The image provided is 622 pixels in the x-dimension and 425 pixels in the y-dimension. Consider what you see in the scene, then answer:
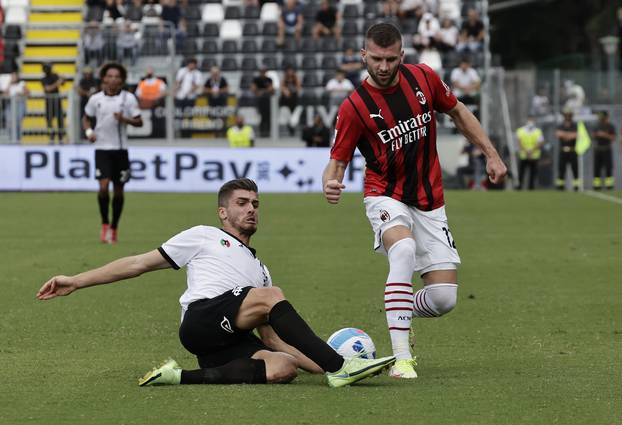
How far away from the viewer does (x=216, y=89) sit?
109ft

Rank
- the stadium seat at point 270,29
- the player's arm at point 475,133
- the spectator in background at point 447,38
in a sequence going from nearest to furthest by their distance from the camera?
the player's arm at point 475,133 < the spectator in background at point 447,38 < the stadium seat at point 270,29

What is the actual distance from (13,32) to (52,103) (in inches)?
257

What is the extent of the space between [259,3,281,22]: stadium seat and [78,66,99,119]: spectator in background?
21.7ft

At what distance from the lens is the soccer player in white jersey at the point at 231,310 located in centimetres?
744

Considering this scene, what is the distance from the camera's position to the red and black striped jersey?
8312 mm

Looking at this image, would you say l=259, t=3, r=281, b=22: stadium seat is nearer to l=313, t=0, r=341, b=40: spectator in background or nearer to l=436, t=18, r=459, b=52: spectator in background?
l=313, t=0, r=341, b=40: spectator in background

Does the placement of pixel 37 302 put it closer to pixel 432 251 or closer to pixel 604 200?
pixel 432 251

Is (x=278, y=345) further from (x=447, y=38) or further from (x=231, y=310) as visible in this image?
(x=447, y=38)

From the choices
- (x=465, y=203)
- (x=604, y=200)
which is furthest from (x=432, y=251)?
(x=604, y=200)

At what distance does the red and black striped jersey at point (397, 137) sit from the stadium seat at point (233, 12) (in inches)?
1207

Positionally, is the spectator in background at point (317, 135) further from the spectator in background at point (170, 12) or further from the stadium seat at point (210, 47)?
the spectator in background at point (170, 12)

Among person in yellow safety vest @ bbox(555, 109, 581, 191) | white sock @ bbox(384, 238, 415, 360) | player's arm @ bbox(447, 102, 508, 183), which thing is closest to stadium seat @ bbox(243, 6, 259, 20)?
person in yellow safety vest @ bbox(555, 109, 581, 191)

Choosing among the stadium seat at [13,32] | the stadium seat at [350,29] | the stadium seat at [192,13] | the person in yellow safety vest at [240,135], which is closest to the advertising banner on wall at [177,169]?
the person in yellow safety vest at [240,135]

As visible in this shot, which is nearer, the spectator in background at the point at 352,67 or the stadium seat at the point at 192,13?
the spectator in background at the point at 352,67
